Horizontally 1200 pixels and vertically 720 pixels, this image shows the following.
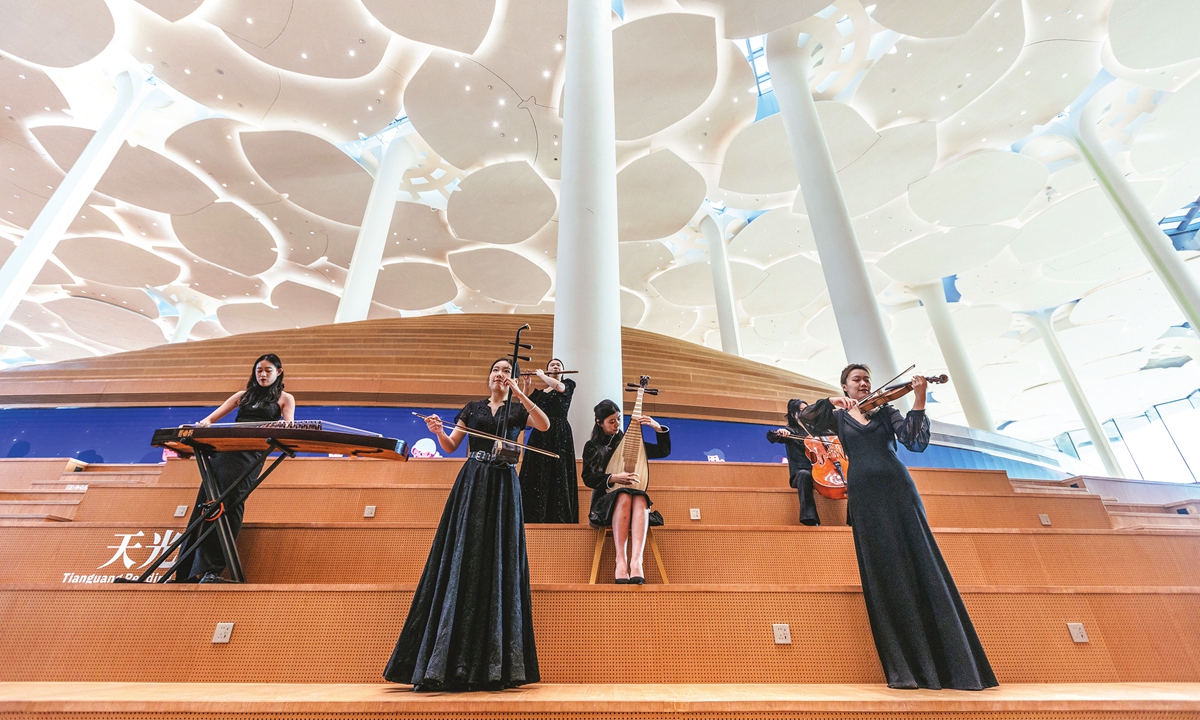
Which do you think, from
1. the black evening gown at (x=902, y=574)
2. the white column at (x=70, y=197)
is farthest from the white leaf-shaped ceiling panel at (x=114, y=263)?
the black evening gown at (x=902, y=574)

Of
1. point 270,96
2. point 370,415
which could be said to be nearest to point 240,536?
point 370,415

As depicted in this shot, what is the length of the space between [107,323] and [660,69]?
17.6 metres

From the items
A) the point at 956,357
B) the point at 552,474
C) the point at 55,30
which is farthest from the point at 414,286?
the point at 956,357

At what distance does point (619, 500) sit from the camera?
7.32ft

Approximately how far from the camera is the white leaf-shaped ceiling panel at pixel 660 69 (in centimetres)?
746

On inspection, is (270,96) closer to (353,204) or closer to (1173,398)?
(353,204)

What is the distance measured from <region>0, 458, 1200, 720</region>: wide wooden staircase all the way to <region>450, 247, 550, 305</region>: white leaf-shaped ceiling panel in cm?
987

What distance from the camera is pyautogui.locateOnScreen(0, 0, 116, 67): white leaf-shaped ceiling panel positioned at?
694cm

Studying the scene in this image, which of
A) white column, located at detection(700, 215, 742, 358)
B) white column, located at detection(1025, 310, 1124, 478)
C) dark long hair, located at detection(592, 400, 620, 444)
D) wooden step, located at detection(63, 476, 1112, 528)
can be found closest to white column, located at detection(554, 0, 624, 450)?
dark long hair, located at detection(592, 400, 620, 444)

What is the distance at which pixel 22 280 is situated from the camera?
6.84 metres

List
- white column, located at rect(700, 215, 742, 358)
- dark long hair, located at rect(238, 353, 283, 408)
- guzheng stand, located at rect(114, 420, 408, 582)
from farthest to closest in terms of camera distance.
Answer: white column, located at rect(700, 215, 742, 358) → dark long hair, located at rect(238, 353, 283, 408) → guzheng stand, located at rect(114, 420, 408, 582)

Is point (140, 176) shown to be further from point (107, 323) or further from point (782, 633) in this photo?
point (782, 633)

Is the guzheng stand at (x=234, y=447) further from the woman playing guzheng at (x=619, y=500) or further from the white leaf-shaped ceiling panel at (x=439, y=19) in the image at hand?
the white leaf-shaped ceiling panel at (x=439, y=19)

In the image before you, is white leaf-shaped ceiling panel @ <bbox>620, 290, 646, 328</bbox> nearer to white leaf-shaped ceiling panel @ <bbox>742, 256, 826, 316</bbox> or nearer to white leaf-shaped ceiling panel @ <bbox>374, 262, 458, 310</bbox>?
white leaf-shaped ceiling panel @ <bbox>742, 256, 826, 316</bbox>
